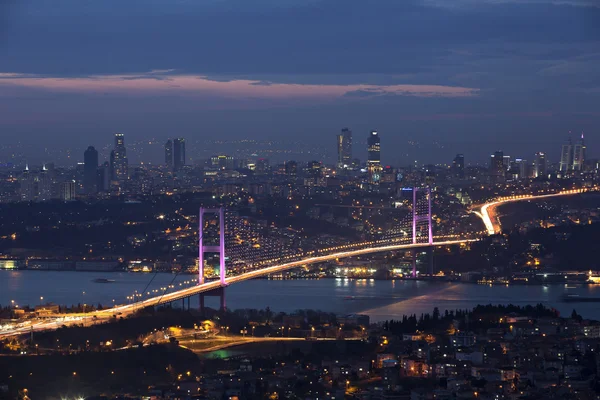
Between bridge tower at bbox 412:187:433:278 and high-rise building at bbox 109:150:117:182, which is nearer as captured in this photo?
bridge tower at bbox 412:187:433:278

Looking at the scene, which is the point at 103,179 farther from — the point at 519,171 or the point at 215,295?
the point at 215,295

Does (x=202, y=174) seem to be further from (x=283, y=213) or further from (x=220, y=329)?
(x=220, y=329)

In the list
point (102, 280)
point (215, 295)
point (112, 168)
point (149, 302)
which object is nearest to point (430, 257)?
point (102, 280)

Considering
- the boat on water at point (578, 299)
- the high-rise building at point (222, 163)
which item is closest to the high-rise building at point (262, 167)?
the high-rise building at point (222, 163)

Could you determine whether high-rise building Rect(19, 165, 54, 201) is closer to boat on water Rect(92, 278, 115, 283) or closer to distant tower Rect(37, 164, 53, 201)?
distant tower Rect(37, 164, 53, 201)

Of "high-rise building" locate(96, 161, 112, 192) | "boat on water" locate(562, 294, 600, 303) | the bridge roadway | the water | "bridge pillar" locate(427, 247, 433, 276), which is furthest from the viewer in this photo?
"high-rise building" locate(96, 161, 112, 192)

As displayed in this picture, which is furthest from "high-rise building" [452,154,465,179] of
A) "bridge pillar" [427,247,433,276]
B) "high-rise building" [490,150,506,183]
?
"bridge pillar" [427,247,433,276]

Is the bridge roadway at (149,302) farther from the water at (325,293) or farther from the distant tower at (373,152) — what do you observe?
the distant tower at (373,152)

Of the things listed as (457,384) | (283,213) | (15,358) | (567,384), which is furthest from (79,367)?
(283,213)

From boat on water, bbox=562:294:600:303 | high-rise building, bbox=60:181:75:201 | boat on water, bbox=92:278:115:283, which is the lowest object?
boat on water, bbox=562:294:600:303
